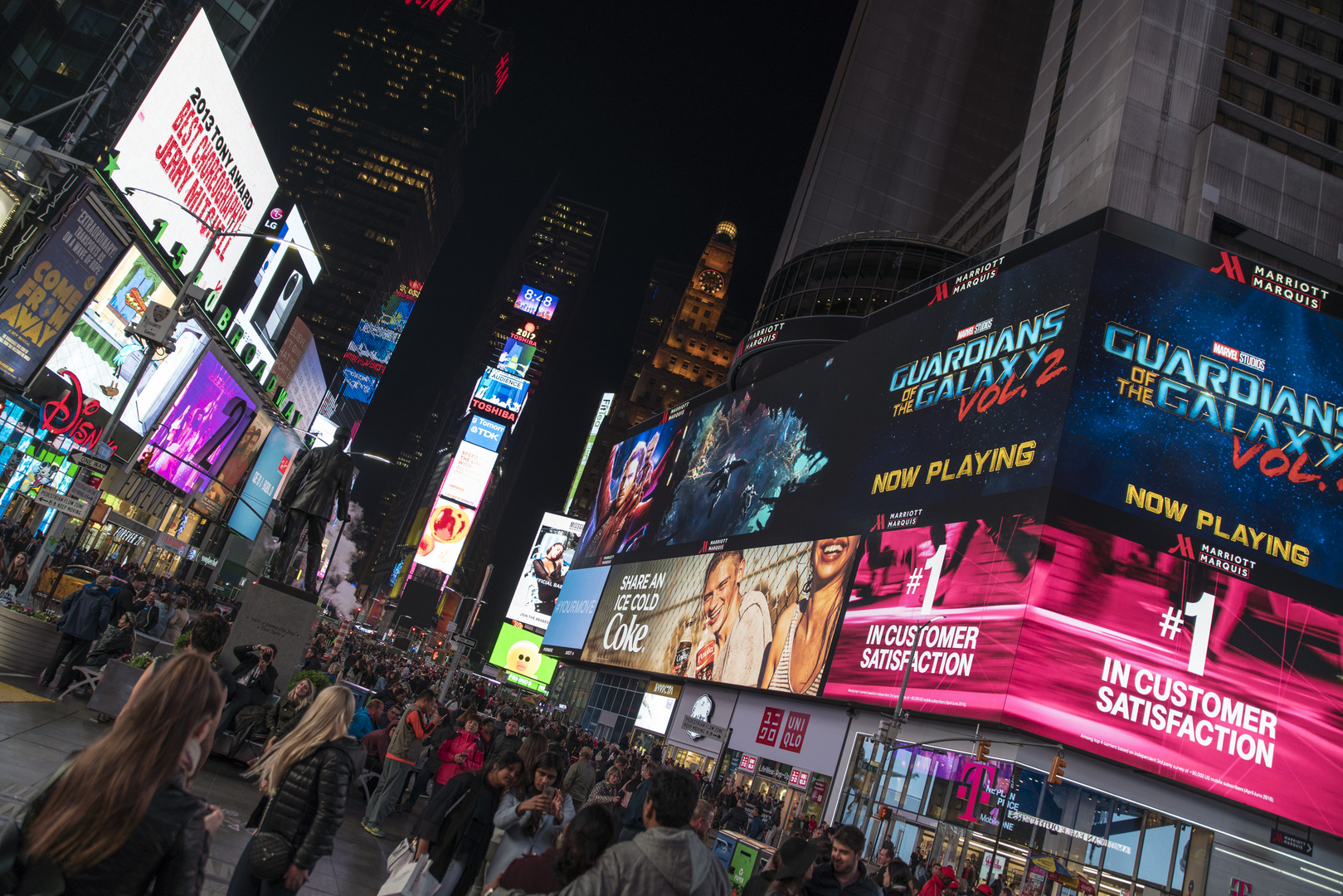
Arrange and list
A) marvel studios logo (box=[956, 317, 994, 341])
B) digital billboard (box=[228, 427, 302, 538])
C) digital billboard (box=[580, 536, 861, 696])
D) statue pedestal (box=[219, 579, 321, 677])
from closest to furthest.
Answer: statue pedestal (box=[219, 579, 321, 677]) < marvel studios logo (box=[956, 317, 994, 341]) < digital billboard (box=[580, 536, 861, 696]) < digital billboard (box=[228, 427, 302, 538])

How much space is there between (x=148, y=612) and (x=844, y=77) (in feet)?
267

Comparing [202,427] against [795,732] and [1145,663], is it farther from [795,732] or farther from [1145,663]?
[1145,663]

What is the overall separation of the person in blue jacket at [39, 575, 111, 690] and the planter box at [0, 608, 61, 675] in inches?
16.7

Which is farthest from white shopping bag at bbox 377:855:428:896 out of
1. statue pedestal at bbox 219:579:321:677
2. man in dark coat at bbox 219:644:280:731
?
statue pedestal at bbox 219:579:321:677

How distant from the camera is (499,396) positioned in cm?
10481

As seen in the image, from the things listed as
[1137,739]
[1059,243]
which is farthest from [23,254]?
[1137,739]

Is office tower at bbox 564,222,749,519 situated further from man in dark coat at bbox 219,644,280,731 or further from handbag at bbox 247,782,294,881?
handbag at bbox 247,782,294,881

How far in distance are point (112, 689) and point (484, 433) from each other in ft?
281

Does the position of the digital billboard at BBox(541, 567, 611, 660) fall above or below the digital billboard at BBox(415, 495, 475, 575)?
below

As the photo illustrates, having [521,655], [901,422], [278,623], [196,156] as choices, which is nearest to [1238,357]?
[901,422]

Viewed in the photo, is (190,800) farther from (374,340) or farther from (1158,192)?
(374,340)

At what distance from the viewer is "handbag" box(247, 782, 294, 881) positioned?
477 cm

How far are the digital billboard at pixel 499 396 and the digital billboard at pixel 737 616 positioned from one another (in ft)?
170

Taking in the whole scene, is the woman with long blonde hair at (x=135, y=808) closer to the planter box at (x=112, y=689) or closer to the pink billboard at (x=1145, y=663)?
the planter box at (x=112, y=689)
